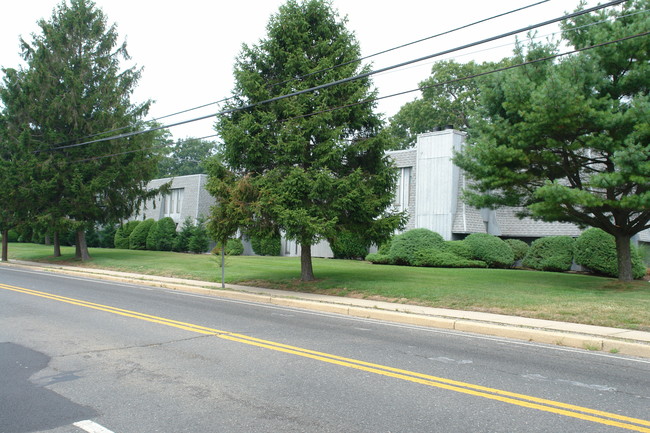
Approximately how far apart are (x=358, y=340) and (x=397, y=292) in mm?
5829

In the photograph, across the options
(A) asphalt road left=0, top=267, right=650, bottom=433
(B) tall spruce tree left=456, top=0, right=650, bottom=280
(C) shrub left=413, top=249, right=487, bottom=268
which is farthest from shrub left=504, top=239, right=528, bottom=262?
(A) asphalt road left=0, top=267, right=650, bottom=433

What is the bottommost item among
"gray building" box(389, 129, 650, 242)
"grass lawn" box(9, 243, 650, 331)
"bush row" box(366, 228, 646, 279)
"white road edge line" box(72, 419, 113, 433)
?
"white road edge line" box(72, 419, 113, 433)

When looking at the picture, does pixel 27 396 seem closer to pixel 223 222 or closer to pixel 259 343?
pixel 259 343

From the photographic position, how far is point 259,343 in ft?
27.0

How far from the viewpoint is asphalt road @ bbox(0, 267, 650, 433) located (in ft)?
15.6

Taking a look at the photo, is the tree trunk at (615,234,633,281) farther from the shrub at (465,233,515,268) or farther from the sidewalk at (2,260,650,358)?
the shrub at (465,233,515,268)

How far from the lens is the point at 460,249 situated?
24641 millimetres

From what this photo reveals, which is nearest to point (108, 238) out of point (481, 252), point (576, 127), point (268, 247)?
point (268, 247)

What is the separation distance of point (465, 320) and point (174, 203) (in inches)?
1439

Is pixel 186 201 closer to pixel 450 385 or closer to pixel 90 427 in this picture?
pixel 450 385

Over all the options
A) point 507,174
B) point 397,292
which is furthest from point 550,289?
point 397,292

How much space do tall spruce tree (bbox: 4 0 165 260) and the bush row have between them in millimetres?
15365

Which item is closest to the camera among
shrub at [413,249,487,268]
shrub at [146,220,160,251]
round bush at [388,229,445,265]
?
shrub at [413,249,487,268]

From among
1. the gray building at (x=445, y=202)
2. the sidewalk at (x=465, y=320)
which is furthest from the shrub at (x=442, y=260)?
the sidewalk at (x=465, y=320)
